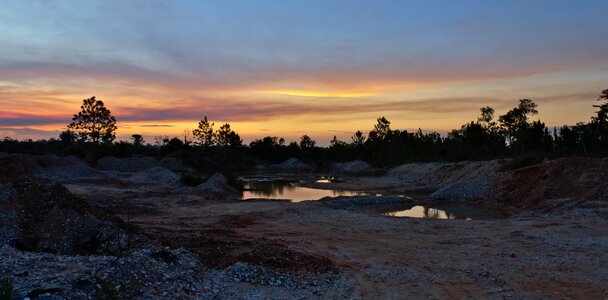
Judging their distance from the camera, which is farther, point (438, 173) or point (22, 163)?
point (438, 173)

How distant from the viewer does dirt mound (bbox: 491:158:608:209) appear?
27.0 m

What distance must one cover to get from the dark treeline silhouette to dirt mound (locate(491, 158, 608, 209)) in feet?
28.8

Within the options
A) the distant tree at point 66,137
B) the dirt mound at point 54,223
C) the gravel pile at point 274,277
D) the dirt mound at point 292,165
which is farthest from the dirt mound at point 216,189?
the distant tree at point 66,137

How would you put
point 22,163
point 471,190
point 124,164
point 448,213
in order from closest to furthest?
point 448,213
point 471,190
point 22,163
point 124,164

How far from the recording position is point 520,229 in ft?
63.0

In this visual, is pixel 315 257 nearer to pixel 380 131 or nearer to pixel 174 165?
pixel 174 165

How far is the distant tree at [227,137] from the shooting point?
115938 mm

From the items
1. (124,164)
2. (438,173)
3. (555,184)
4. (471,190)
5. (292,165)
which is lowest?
(471,190)

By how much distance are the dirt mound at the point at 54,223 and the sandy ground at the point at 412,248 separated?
2060 millimetres

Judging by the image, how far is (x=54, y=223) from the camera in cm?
1222

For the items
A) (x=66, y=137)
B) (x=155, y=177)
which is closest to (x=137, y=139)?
(x=66, y=137)

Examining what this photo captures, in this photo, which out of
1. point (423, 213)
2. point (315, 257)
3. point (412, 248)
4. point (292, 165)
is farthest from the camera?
point (292, 165)

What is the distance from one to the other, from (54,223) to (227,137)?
106 meters

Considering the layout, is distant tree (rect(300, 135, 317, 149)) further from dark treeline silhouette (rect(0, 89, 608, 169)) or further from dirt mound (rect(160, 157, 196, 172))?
dirt mound (rect(160, 157, 196, 172))
